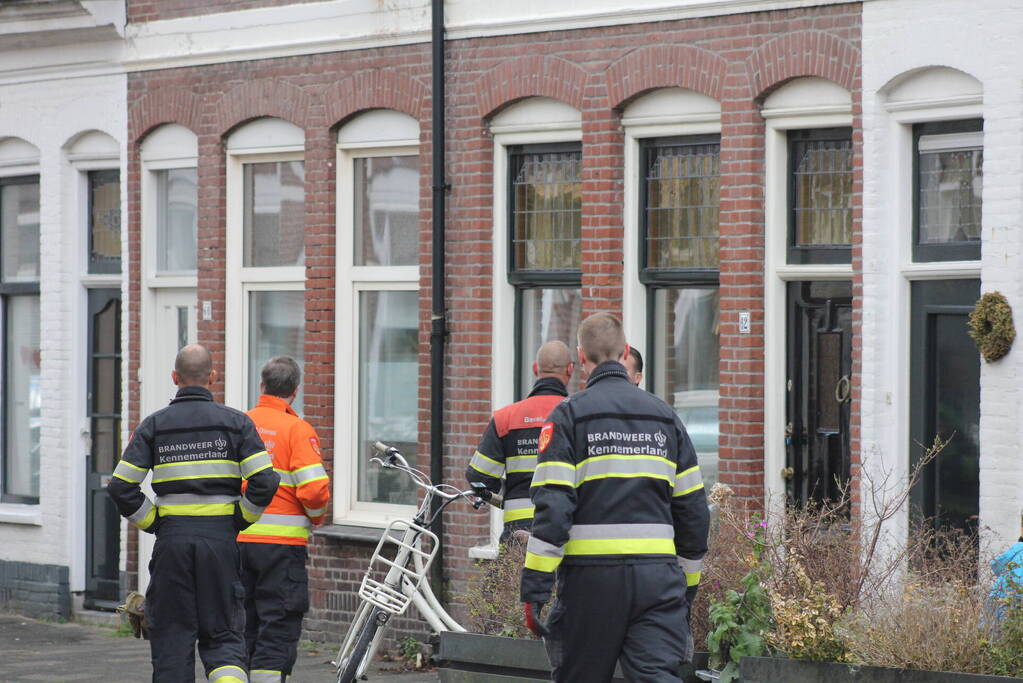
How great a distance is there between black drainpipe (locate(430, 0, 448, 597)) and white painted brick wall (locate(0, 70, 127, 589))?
13.1 ft

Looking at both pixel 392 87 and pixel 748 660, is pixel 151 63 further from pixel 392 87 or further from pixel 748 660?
pixel 748 660

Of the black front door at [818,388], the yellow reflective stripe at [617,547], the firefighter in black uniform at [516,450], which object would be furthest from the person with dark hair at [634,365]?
the yellow reflective stripe at [617,547]

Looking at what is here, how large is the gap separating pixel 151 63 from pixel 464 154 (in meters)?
3.32

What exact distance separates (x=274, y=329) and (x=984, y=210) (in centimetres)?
612

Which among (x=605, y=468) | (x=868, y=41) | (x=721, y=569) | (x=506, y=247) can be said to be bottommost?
(x=721, y=569)

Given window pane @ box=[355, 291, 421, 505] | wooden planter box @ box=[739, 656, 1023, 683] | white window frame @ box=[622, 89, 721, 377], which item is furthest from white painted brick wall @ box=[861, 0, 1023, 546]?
window pane @ box=[355, 291, 421, 505]

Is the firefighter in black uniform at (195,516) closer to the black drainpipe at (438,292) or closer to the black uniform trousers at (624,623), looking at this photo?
the black uniform trousers at (624,623)

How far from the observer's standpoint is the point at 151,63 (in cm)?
1449

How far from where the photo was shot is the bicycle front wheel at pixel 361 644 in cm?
940

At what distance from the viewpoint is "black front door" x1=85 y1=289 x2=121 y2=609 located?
15.2 m

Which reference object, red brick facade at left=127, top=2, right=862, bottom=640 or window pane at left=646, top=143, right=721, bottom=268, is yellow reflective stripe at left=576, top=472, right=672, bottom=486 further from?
window pane at left=646, top=143, right=721, bottom=268

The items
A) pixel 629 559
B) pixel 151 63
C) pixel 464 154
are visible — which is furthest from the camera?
pixel 151 63

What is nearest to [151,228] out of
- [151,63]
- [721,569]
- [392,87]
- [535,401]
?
[151,63]

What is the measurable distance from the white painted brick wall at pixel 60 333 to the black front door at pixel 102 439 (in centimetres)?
8
